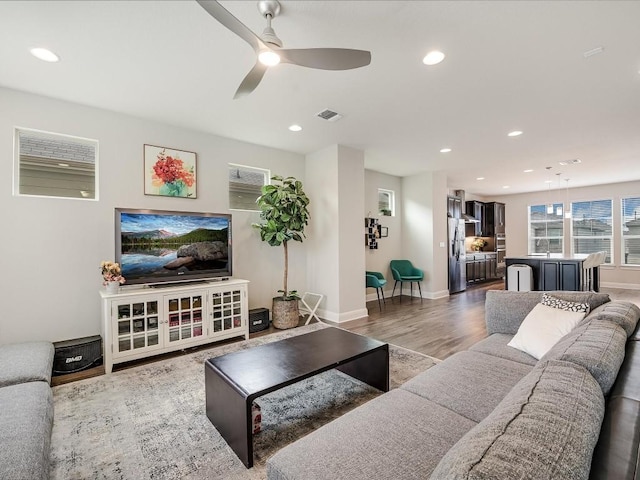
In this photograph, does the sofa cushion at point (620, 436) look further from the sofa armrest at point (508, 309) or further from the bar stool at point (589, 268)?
the bar stool at point (589, 268)

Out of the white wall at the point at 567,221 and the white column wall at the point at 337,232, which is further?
the white wall at the point at 567,221

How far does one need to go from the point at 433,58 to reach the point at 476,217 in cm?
747

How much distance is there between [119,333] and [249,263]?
1901 millimetres

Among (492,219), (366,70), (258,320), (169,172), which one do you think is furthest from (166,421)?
(492,219)

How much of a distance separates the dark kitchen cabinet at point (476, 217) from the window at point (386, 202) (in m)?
3.27

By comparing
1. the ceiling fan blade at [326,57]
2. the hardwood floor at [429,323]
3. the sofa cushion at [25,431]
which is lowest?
the hardwood floor at [429,323]

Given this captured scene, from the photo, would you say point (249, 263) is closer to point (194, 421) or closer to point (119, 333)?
point (119, 333)

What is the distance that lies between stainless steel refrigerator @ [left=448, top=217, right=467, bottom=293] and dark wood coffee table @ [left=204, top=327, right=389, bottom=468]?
16.8 feet

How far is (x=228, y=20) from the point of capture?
164 cm

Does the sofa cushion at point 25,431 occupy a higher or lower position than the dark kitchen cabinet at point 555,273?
lower

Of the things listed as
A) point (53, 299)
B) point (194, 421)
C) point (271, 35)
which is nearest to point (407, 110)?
point (271, 35)

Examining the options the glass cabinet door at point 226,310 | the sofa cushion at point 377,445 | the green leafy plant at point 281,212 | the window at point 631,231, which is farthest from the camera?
the window at point 631,231

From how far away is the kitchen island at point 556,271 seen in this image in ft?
18.3

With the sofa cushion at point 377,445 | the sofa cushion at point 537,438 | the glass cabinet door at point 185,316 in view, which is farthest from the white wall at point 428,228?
the sofa cushion at point 537,438
